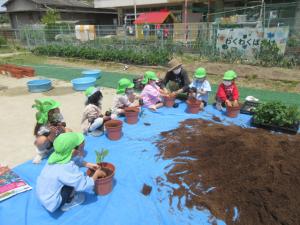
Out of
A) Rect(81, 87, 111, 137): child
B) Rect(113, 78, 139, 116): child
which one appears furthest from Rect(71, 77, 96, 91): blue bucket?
Rect(81, 87, 111, 137): child

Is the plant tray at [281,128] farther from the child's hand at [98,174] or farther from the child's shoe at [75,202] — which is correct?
the child's shoe at [75,202]

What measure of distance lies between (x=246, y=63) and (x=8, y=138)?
808cm

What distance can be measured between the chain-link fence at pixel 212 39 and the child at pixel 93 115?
21.1 ft

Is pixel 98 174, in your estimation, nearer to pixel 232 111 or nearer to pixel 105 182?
pixel 105 182

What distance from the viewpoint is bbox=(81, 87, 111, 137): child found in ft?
13.3

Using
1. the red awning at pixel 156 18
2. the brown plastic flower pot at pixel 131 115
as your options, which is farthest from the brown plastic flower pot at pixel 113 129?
the red awning at pixel 156 18

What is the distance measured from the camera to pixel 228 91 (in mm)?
5125

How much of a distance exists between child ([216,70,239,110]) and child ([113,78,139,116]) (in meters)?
1.72

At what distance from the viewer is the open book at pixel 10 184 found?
2.86 metres

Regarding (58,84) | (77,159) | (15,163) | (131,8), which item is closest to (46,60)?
(58,84)

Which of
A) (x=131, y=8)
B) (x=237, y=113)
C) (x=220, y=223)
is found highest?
(x=131, y=8)

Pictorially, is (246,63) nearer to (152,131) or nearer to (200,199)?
(152,131)

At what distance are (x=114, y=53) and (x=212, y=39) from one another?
4.32m

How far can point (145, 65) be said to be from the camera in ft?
34.4
